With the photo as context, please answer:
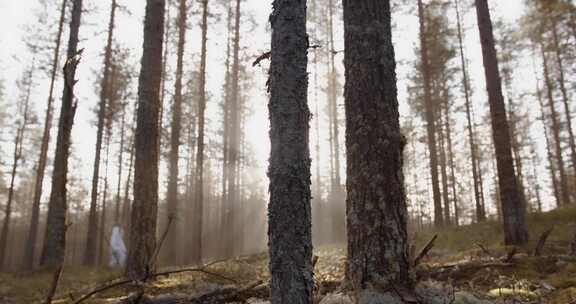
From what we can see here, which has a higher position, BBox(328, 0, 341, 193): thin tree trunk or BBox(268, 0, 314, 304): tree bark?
BBox(328, 0, 341, 193): thin tree trunk

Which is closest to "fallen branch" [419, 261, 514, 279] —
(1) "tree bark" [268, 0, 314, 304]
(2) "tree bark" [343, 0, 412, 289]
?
(2) "tree bark" [343, 0, 412, 289]

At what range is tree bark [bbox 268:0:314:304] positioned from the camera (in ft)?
8.18

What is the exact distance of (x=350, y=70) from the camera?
15.3ft

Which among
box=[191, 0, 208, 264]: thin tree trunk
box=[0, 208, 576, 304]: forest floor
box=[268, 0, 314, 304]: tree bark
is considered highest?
box=[191, 0, 208, 264]: thin tree trunk

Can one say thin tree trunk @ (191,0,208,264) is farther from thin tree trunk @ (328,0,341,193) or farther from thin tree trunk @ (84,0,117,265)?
thin tree trunk @ (328,0,341,193)

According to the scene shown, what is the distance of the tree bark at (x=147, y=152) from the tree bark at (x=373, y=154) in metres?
3.82

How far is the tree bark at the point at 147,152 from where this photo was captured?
676 cm

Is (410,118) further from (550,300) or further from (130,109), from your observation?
(550,300)

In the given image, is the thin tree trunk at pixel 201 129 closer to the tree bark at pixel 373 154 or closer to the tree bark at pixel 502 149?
the tree bark at pixel 502 149

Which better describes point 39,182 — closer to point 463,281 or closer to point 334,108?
point 334,108

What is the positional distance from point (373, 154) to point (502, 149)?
648cm

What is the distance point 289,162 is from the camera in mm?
2590

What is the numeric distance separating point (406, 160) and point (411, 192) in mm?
5147

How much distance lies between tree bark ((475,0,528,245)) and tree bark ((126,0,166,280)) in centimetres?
743
